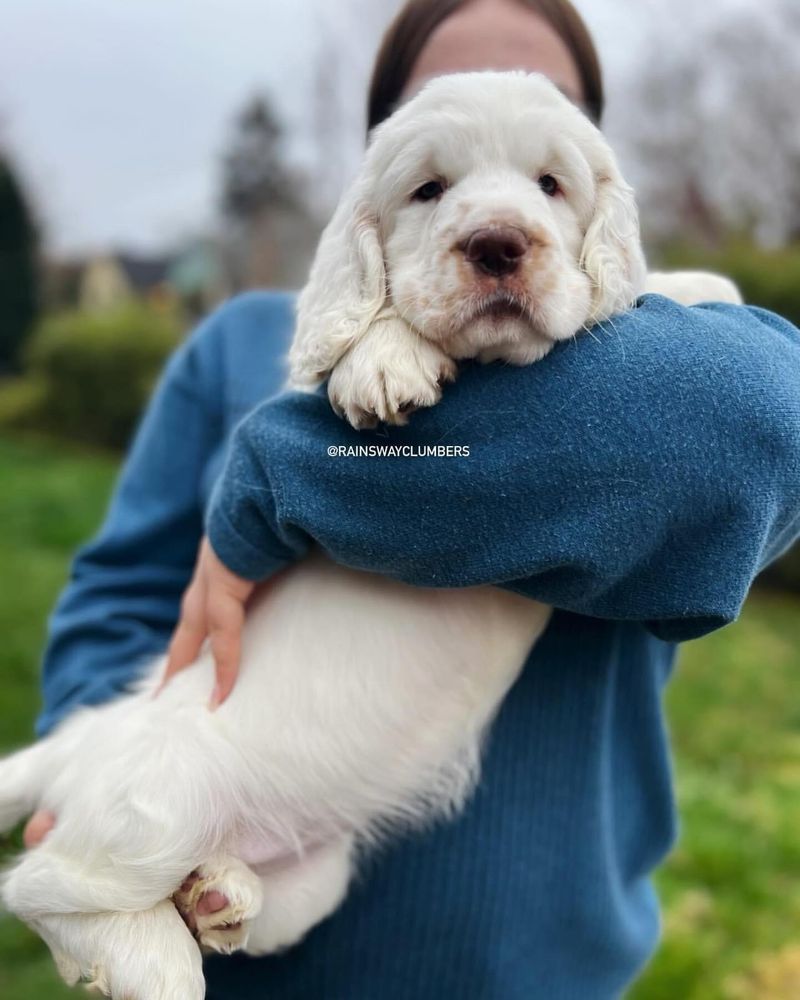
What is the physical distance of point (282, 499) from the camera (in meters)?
1.34

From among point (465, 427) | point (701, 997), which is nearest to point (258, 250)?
point (701, 997)

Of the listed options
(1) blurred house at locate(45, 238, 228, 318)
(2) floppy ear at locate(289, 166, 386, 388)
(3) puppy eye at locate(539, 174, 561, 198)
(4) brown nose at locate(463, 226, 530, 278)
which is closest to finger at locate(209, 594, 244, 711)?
(2) floppy ear at locate(289, 166, 386, 388)

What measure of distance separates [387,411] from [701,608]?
476mm

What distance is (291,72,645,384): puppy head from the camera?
4.28 ft

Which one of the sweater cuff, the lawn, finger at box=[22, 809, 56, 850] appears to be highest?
the sweater cuff

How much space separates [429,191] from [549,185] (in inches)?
7.1

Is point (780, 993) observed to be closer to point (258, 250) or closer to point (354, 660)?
point (354, 660)

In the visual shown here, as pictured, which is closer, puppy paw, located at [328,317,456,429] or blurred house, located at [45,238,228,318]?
puppy paw, located at [328,317,456,429]

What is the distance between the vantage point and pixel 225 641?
1544 mm

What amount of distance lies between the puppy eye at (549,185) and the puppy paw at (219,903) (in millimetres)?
1126

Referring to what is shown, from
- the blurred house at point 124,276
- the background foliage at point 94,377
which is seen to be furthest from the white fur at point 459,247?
the blurred house at point 124,276

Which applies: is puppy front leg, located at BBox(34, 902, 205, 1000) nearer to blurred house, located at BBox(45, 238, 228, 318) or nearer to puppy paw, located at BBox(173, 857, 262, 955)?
puppy paw, located at BBox(173, 857, 262, 955)

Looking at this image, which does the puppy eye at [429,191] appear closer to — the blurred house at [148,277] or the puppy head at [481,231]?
the puppy head at [481,231]

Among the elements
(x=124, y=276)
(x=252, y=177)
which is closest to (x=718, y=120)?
(x=252, y=177)
